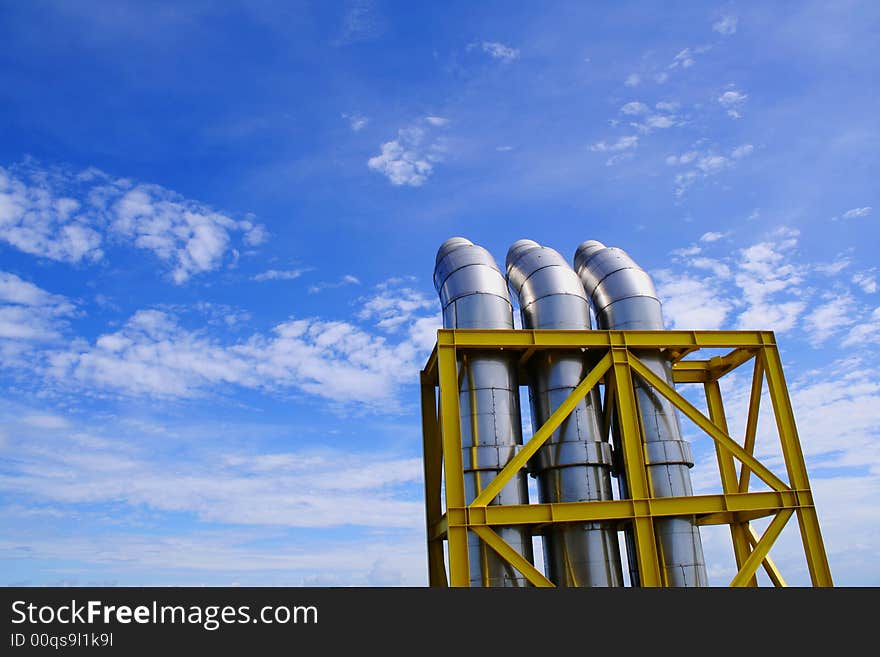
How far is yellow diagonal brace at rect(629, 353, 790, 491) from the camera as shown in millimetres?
15602

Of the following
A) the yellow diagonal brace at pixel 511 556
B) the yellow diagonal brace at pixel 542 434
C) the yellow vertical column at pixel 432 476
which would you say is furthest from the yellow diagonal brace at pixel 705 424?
the yellow vertical column at pixel 432 476

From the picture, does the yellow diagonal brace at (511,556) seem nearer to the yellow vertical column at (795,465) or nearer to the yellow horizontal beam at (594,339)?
the yellow horizontal beam at (594,339)

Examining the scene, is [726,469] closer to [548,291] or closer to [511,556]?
[548,291]

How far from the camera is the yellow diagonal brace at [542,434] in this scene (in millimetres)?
14320

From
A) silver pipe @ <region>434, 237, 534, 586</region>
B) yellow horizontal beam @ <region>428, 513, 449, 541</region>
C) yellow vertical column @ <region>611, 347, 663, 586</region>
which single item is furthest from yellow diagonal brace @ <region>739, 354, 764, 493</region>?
yellow horizontal beam @ <region>428, 513, 449, 541</region>

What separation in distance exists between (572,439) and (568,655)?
672 cm

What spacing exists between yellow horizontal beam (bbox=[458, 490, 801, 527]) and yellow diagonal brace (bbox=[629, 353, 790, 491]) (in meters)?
0.45

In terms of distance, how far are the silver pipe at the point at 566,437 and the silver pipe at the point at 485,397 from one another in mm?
685

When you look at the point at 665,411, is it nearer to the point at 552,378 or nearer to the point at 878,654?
the point at 552,378

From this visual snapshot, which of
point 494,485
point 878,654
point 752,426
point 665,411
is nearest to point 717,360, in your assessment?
point 752,426

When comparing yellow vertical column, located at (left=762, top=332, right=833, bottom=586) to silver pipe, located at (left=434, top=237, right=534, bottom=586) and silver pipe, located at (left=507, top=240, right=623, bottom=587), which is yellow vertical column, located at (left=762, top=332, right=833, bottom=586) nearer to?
silver pipe, located at (left=507, top=240, right=623, bottom=587)

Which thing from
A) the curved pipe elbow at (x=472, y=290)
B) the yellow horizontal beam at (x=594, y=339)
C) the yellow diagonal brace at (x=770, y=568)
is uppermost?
the curved pipe elbow at (x=472, y=290)

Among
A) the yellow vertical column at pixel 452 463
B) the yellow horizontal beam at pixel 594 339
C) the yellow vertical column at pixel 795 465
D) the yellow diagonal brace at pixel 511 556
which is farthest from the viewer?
the yellow horizontal beam at pixel 594 339

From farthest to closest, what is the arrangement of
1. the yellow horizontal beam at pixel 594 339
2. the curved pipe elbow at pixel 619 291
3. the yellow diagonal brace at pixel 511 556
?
the curved pipe elbow at pixel 619 291 < the yellow horizontal beam at pixel 594 339 < the yellow diagonal brace at pixel 511 556
